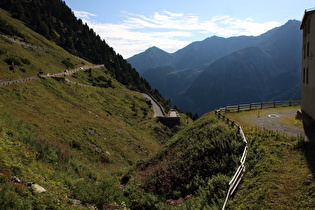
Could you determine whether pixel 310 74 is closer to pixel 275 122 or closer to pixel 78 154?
pixel 275 122

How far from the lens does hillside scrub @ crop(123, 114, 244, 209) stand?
16031 millimetres

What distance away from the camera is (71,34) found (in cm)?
13712

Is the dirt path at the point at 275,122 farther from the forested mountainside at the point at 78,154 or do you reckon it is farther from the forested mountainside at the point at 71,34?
the forested mountainside at the point at 71,34

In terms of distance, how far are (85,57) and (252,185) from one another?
4906 inches

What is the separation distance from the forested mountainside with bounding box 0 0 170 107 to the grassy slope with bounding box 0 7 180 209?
35.1 metres

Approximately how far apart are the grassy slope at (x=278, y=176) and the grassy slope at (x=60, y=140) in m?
8.82

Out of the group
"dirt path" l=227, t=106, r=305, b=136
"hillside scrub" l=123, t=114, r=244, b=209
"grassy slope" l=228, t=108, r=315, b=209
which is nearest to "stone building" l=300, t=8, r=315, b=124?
"dirt path" l=227, t=106, r=305, b=136

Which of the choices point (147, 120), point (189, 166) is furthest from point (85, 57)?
point (189, 166)

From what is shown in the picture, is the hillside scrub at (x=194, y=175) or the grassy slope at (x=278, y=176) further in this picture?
the hillside scrub at (x=194, y=175)

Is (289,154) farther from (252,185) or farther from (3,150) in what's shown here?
(3,150)

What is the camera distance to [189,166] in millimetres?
→ 20594

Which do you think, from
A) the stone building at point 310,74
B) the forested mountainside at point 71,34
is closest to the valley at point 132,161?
the stone building at point 310,74

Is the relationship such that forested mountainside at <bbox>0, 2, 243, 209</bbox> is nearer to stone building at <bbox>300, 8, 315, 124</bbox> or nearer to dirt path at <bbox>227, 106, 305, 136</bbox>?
dirt path at <bbox>227, 106, 305, 136</bbox>

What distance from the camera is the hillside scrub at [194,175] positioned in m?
16.0
